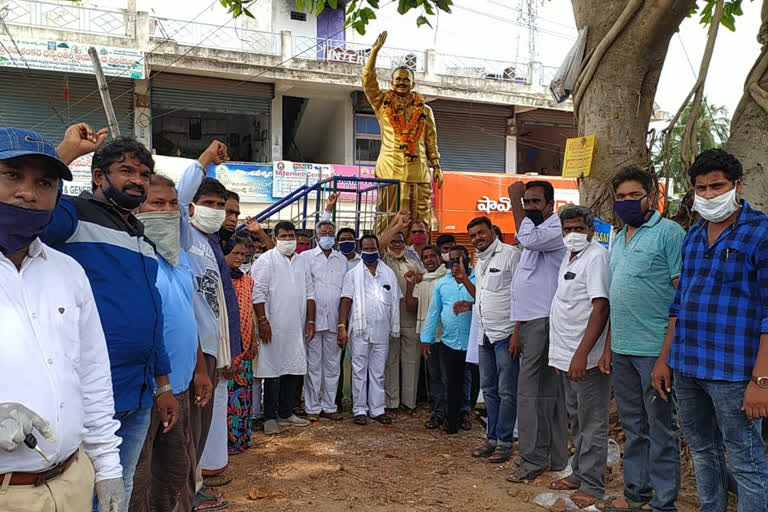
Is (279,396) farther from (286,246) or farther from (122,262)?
(122,262)

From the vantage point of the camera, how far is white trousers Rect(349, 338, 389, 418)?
6.65 meters

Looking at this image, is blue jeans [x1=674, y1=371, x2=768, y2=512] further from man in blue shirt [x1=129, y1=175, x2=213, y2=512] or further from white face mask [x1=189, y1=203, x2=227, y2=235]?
white face mask [x1=189, y1=203, x2=227, y2=235]

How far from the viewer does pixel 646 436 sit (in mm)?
3863

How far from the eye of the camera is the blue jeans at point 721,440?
2.93 m

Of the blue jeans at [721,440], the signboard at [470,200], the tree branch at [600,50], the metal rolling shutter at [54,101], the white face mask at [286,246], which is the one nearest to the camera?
the blue jeans at [721,440]

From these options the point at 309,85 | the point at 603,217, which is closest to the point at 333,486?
the point at 603,217

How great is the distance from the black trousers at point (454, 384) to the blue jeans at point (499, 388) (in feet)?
1.97

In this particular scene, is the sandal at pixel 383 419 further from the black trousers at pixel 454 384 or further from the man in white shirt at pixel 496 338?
the man in white shirt at pixel 496 338

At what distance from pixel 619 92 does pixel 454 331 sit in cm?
258

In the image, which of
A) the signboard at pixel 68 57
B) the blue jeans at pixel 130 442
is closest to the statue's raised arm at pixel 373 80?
the blue jeans at pixel 130 442

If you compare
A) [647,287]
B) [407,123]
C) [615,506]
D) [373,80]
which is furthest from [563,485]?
[373,80]

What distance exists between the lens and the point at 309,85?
17.4 m

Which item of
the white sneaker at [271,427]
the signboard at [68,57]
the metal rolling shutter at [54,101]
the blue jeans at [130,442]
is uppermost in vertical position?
the signboard at [68,57]

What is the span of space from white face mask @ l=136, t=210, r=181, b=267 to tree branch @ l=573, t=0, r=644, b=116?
3.68 m
